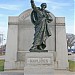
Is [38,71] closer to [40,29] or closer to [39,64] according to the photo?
[39,64]

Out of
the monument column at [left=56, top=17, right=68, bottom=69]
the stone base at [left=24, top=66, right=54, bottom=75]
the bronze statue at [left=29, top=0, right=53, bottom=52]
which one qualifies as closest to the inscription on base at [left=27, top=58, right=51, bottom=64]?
the stone base at [left=24, top=66, right=54, bottom=75]

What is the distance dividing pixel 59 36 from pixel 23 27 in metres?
2.32

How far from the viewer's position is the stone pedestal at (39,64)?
10344 millimetres

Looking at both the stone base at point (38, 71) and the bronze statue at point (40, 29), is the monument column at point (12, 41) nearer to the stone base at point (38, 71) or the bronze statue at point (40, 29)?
the bronze statue at point (40, 29)

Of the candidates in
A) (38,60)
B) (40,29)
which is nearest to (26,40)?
(40,29)

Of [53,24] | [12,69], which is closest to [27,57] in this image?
[12,69]

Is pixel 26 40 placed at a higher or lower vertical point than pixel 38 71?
higher

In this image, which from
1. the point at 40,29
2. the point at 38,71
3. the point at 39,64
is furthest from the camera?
the point at 40,29

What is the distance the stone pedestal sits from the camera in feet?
33.9

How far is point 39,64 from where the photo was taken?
10.5 meters

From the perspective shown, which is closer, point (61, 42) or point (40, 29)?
point (40, 29)

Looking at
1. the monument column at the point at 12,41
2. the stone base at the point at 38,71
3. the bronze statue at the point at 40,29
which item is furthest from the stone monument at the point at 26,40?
the stone base at the point at 38,71

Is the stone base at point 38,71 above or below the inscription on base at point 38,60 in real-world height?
below

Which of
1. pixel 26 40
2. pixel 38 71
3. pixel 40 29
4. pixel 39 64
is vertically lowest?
pixel 38 71
